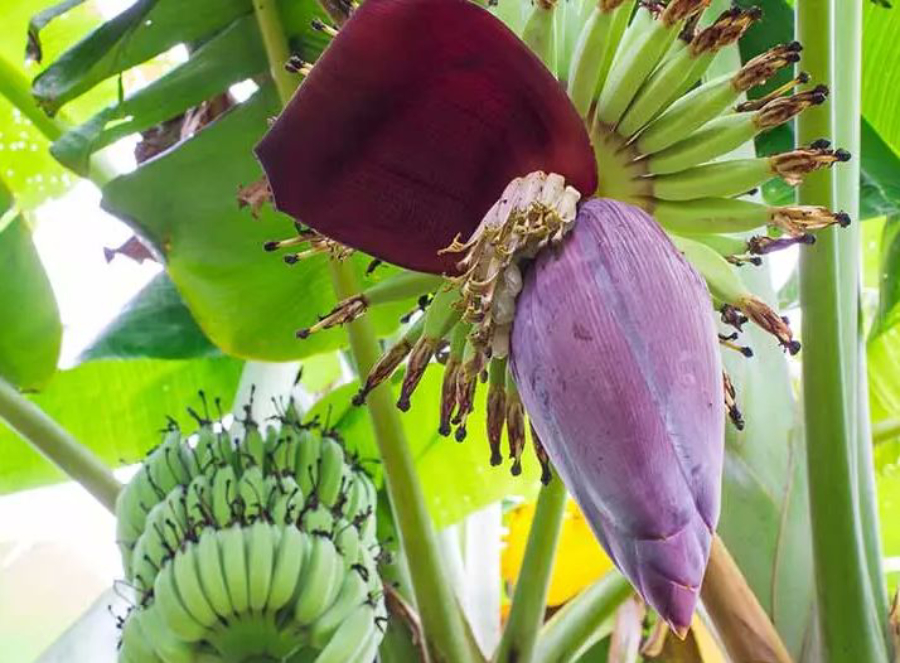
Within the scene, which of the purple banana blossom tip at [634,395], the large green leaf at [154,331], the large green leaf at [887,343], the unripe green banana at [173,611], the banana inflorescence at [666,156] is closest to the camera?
the purple banana blossom tip at [634,395]

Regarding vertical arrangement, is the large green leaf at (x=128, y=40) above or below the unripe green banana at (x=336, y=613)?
above

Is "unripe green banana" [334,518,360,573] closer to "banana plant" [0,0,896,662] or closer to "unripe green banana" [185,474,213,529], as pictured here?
"banana plant" [0,0,896,662]

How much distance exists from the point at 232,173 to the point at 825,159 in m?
0.62

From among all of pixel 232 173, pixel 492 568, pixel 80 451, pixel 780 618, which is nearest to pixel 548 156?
pixel 780 618

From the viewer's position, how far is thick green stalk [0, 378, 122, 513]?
1.06 meters

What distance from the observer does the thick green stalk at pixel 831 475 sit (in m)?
0.69

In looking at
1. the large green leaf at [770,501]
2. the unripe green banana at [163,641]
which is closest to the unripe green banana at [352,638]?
the unripe green banana at [163,641]

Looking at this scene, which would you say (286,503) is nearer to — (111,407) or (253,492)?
(253,492)

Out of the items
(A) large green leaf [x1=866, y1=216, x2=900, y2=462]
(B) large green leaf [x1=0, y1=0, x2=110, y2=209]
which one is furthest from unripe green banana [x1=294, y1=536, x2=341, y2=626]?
(B) large green leaf [x1=0, y1=0, x2=110, y2=209]

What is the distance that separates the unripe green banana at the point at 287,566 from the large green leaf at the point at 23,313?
0.50m

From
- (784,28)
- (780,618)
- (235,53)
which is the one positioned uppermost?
(235,53)

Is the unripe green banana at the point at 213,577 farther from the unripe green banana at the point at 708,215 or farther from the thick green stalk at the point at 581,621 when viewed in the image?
the unripe green banana at the point at 708,215

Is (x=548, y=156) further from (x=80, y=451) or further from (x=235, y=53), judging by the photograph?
(x=80, y=451)

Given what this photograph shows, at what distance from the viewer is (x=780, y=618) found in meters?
0.77
